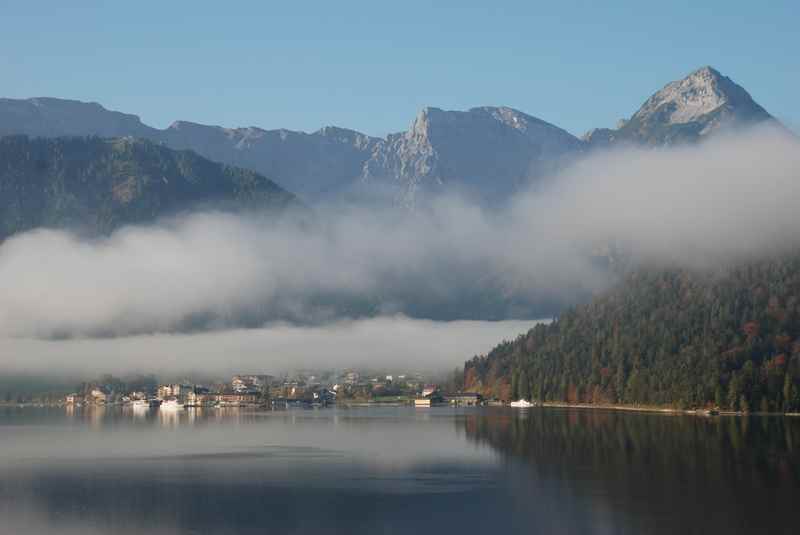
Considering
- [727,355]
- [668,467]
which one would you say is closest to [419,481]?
[668,467]

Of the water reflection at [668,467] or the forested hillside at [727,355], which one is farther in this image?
the forested hillside at [727,355]

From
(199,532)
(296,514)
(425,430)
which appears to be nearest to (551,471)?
(296,514)

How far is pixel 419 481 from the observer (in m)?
85.4

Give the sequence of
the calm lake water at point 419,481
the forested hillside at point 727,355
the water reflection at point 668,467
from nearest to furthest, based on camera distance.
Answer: the calm lake water at point 419,481 → the water reflection at point 668,467 → the forested hillside at point 727,355

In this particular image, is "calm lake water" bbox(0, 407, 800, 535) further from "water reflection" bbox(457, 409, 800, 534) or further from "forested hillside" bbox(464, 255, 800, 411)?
"forested hillside" bbox(464, 255, 800, 411)

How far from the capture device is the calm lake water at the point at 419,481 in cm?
6625

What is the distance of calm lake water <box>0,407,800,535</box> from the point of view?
6625 centimetres

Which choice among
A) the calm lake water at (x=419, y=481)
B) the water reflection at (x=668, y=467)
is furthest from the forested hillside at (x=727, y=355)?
the calm lake water at (x=419, y=481)

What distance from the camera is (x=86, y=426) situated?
16550cm

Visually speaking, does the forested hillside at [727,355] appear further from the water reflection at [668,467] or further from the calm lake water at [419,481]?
the calm lake water at [419,481]

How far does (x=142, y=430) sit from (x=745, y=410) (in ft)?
262

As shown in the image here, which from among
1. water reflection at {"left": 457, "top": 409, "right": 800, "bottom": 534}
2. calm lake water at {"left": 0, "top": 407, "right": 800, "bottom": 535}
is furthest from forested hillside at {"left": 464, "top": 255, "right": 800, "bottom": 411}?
calm lake water at {"left": 0, "top": 407, "right": 800, "bottom": 535}

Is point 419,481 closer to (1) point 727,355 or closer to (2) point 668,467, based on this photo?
(2) point 668,467

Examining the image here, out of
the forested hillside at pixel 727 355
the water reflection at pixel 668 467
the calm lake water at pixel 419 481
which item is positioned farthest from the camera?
the forested hillside at pixel 727 355
